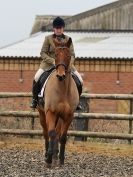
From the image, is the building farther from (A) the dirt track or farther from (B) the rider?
(B) the rider

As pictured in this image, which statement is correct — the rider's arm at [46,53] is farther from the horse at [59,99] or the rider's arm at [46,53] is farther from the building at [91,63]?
the building at [91,63]

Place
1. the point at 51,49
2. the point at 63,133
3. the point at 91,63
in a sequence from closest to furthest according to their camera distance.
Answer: the point at 63,133, the point at 51,49, the point at 91,63

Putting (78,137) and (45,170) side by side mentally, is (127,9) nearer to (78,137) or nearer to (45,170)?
(78,137)

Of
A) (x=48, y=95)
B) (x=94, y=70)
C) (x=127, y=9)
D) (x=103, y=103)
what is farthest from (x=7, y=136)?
(x=127, y=9)

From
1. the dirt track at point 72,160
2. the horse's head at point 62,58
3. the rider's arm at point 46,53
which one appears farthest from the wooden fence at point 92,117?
the horse's head at point 62,58

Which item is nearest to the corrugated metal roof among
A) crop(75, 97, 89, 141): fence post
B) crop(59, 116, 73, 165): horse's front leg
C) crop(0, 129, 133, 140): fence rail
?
crop(75, 97, 89, 141): fence post

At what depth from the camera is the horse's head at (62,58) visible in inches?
418

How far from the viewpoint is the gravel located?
34.0 feet

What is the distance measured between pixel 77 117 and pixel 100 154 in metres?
1.64

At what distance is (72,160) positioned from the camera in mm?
12281

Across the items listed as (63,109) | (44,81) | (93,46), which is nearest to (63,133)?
(63,109)

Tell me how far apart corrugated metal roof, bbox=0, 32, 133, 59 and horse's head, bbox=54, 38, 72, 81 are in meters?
16.2

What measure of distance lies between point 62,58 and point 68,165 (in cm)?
199

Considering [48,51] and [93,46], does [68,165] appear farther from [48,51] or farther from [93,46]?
[93,46]
